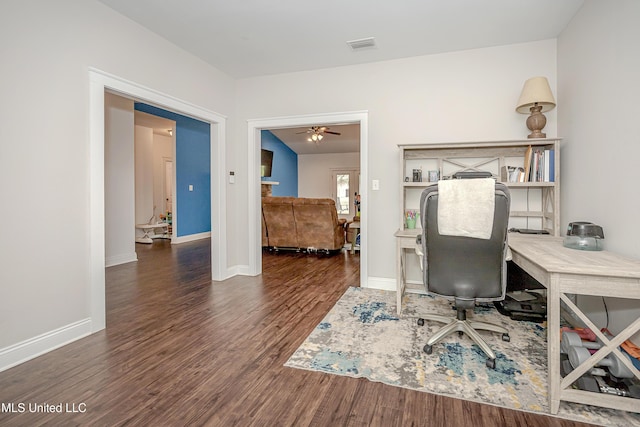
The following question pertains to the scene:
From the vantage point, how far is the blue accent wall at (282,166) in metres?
9.32

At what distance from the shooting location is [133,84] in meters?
2.81

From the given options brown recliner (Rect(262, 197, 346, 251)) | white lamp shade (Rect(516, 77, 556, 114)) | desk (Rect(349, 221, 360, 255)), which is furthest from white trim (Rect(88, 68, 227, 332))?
desk (Rect(349, 221, 360, 255))

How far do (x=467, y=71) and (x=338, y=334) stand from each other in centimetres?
287

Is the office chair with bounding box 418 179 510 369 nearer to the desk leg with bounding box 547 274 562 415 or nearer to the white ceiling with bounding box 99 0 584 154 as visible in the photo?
the desk leg with bounding box 547 274 562 415

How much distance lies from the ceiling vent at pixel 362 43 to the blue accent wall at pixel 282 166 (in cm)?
581

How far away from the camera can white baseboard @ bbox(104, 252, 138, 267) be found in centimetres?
488

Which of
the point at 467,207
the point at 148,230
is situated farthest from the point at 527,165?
the point at 148,230

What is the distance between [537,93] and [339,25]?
182 centimetres

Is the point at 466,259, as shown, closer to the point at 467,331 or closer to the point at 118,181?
the point at 467,331

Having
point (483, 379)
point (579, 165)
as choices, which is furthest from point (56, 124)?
point (579, 165)

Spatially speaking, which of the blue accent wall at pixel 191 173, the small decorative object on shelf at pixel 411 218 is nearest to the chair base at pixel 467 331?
the small decorative object on shelf at pixel 411 218

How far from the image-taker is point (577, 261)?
1.66m

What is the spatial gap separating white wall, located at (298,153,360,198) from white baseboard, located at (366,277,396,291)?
7366 millimetres

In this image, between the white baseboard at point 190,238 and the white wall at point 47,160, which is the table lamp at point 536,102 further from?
the white baseboard at point 190,238
